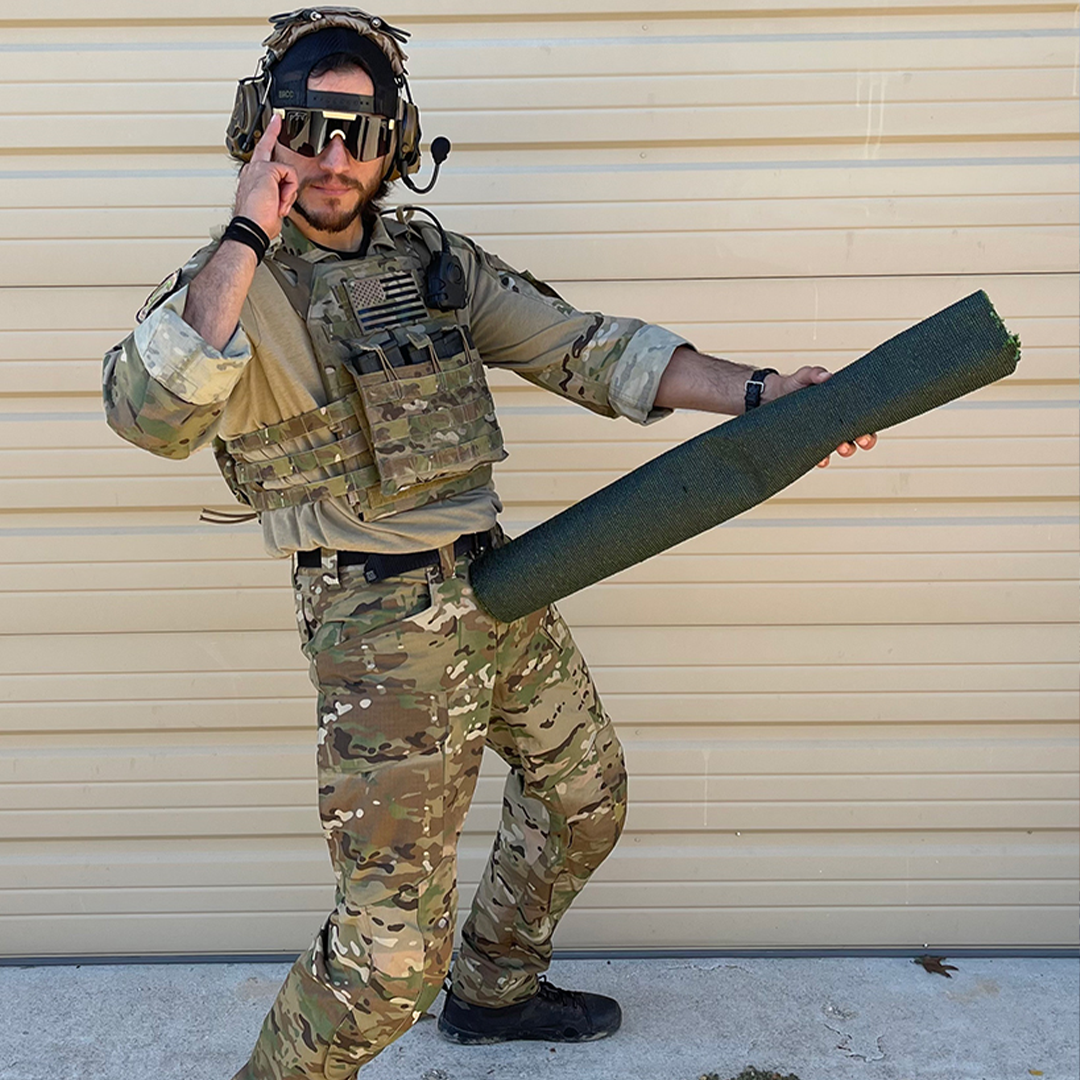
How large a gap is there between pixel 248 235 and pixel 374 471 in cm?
50

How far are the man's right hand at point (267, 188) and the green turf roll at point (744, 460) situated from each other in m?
0.78

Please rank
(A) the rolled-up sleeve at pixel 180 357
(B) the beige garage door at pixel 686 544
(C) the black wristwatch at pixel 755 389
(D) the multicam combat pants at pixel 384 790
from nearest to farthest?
(A) the rolled-up sleeve at pixel 180 357
(D) the multicam combat pants at pixel 384 790
(C) the black wristwatch at pixel 755 389
(B) the beige garage door at pixel 686 544

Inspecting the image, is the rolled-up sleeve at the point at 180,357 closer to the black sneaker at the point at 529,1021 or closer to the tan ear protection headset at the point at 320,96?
the tan ear protection headset at the point at 320,96

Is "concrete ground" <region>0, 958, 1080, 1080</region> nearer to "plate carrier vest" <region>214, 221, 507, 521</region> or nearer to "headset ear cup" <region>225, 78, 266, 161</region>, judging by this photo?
"plate carrier vest" <region>214, 221, 507, 521</region>

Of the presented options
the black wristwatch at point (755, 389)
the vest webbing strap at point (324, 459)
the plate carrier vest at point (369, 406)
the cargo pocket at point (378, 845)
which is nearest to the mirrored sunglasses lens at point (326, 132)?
the plate carrier vest at point (369, 406)

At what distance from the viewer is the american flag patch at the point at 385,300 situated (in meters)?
2.37

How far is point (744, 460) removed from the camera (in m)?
2.40

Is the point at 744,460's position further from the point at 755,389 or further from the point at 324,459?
the point at 324,459

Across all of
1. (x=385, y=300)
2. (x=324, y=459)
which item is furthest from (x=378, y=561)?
(x=385, y=300)

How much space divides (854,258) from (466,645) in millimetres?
1554

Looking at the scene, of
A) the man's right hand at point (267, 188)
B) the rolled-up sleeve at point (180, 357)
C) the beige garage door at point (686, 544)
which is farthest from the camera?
the beige garage door at point (686, 544)

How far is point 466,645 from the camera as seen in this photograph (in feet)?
8.11

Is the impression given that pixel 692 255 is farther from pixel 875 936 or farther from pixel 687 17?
pixel 875 936

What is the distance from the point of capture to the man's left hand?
2389 mm
